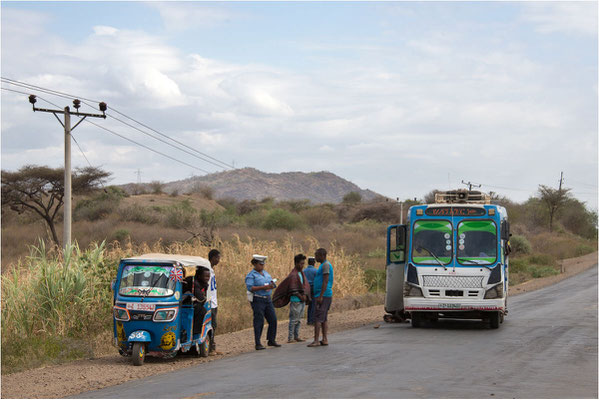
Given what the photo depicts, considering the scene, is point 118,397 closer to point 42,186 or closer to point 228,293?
point 228,293

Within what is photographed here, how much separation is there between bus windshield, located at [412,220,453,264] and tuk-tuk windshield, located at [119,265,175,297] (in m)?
7.20

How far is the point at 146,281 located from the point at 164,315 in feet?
2.38

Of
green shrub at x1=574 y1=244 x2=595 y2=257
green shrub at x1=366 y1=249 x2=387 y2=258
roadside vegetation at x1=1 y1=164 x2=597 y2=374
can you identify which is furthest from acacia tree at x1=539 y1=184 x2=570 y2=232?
green shrub at x1=366 y1=249 x2=387 y2=258

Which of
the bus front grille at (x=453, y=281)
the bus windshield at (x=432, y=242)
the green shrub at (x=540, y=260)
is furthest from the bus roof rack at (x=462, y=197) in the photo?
the green shrub at (x=540, y=260)

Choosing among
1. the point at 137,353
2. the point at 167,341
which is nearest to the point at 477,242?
the point at 167,341

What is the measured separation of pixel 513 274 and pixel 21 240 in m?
30.8

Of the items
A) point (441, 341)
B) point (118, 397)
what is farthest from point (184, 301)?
point (441, 341)

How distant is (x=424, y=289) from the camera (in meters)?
18.3

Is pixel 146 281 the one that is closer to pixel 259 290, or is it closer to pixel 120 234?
pixel 259 290

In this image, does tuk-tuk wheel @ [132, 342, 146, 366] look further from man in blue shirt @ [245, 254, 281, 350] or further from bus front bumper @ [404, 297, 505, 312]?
bus front bumper @ [404, 297, 505, 312]

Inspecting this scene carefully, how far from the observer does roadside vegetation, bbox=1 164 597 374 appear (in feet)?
55.1

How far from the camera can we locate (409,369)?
1209cm

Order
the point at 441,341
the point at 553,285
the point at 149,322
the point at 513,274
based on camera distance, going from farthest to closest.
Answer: the point at 513,274
the point at 553,285
the point at 441,341
the point at 149,322

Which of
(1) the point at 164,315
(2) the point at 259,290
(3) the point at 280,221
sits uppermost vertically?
(3) the point at 280,221
